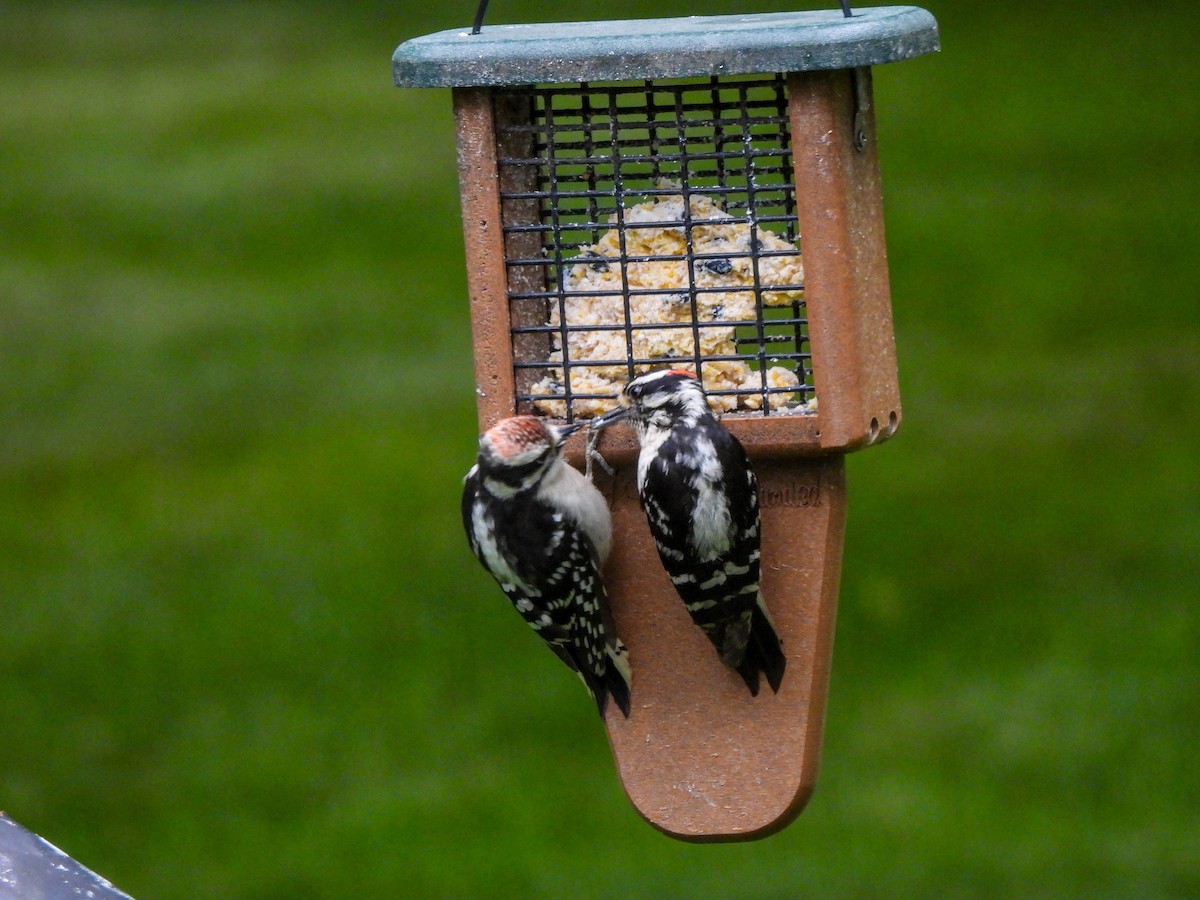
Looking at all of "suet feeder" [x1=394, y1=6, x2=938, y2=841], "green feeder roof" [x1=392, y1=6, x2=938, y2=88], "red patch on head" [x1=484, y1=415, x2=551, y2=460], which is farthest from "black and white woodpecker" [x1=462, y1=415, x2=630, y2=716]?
"green feeder roof" [x1=392, y1=6, x2=938, y2=88]

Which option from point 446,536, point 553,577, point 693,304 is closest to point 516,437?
point 553,577

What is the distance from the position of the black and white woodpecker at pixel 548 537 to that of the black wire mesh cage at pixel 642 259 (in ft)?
0.77

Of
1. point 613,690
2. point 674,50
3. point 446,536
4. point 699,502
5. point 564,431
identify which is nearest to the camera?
point 674,50

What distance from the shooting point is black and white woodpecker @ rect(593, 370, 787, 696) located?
375 centimetres

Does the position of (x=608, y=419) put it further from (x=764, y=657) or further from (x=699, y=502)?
(x=764, y=657)

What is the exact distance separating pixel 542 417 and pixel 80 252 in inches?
396

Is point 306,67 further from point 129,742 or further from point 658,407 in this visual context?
point 658,407

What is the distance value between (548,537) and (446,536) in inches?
215

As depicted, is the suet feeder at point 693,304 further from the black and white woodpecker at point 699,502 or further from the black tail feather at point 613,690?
the black and white woodpecker at point 699,502

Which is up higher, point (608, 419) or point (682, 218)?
point (682, 218)

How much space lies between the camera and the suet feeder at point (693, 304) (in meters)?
3.81

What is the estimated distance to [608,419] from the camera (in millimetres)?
4020

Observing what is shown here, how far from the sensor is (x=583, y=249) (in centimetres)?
432

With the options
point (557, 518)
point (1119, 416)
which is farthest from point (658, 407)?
point (1119, 416)
